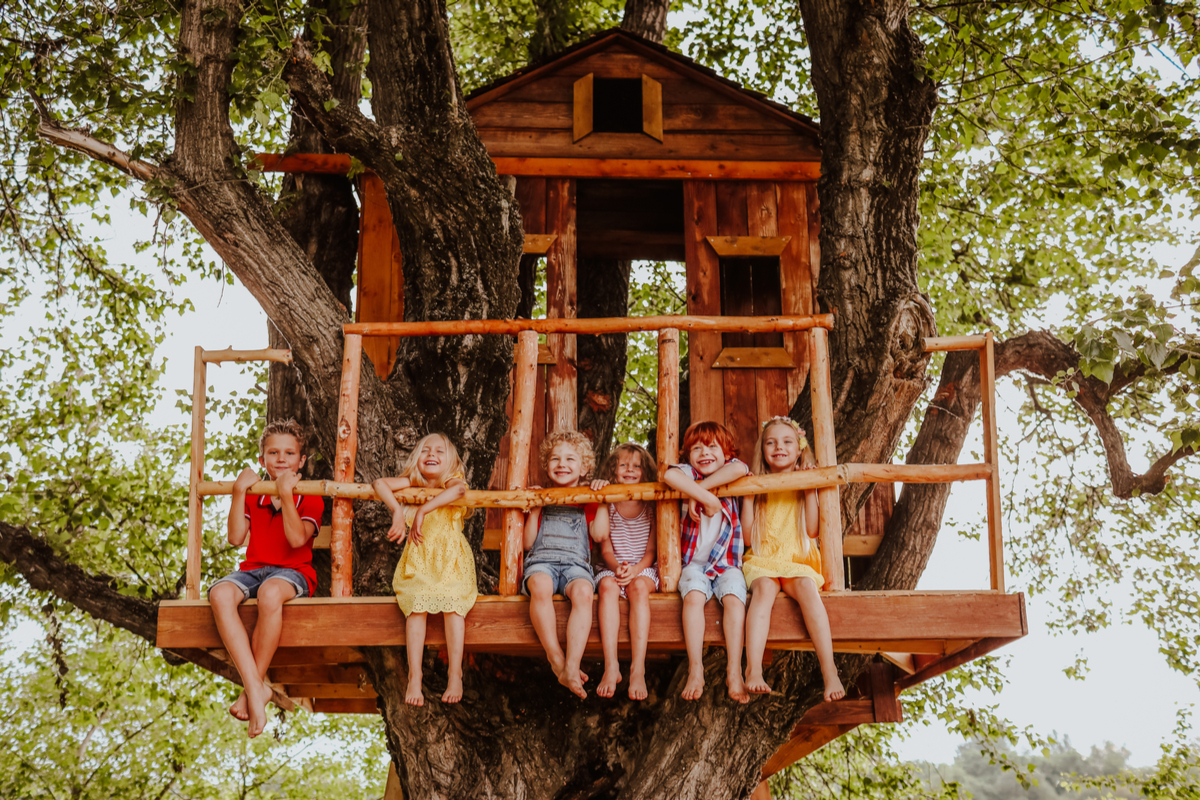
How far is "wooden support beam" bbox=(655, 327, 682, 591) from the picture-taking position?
4.57 m

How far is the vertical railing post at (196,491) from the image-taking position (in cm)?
462

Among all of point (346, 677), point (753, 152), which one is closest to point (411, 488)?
point (346, 677)

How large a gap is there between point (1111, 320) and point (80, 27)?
242 inches

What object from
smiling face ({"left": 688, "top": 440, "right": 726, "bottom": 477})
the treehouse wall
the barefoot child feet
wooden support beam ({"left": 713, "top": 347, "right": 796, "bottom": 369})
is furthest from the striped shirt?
wooden support beam ({"left": 713, "top": 347, "right": 796, "bottom": 369})

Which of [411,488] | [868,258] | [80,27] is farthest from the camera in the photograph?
[80,27]

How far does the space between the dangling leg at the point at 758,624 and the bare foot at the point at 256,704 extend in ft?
7.01

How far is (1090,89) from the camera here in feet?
34.2

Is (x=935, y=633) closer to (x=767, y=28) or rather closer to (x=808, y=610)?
(x=808, y=610)

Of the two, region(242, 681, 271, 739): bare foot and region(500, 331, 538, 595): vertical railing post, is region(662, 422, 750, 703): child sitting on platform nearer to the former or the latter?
region(500, 331, 538, 595): vertical railing post

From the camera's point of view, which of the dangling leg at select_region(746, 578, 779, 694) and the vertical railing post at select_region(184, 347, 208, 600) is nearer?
the dangling leg at select_region(746, 578, 779, 694)

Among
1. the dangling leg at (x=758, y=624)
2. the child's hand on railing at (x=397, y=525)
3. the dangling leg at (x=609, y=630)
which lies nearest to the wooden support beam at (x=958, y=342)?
the dangling leg at (x=758, y=624)

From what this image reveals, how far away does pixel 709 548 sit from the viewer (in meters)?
4.71

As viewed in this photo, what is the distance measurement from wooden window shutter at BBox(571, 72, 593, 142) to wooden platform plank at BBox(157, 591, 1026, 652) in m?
4.42

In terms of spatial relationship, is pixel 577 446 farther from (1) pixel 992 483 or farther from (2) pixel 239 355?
Answer: (1) pixel 992 483
